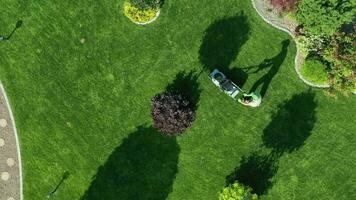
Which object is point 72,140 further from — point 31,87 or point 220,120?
point 220,120

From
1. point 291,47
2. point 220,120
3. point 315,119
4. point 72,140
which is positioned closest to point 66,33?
point 72,140

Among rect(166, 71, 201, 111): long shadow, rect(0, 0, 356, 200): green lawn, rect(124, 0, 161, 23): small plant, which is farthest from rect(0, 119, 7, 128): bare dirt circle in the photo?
rect(166, 71, 201, 111): long shadow

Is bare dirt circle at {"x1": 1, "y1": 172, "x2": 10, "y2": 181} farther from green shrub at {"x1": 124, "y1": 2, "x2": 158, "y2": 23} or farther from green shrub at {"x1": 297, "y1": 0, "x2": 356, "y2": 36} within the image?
green shrub at {"x1": 297, "y1": 0, "x2": 356, "y2": 36}

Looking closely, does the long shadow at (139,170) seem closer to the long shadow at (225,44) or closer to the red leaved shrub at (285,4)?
the long shadow at (225,44)

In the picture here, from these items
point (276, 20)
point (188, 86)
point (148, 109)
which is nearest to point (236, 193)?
point (188, 86)

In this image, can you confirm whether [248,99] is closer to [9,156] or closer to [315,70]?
[315,70]

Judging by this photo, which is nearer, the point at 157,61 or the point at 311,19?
the point at 311,19
